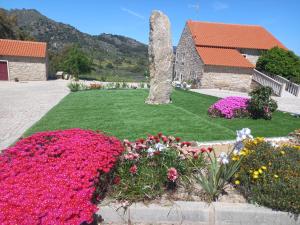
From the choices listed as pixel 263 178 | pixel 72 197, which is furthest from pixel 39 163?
pixel 263 178

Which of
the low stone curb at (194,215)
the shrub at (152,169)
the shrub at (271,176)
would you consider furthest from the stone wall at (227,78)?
the low stone curb at (194,215)

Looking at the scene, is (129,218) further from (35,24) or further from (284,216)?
(35,24)

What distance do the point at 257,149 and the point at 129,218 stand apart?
7.88 feet

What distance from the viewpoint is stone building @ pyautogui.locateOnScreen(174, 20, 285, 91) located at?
25.7m

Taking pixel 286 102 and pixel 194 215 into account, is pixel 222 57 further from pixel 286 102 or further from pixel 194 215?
pixel 194 215

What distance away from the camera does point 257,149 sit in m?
4.50

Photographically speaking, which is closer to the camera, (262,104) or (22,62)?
(262,104)

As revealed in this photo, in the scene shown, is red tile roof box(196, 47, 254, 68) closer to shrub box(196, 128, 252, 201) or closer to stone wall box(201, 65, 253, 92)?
stone wall box(201, 65, 253, 92)

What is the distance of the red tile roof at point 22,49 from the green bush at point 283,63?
25.2 metres

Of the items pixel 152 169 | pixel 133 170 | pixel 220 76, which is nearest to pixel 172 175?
pixel 152 169

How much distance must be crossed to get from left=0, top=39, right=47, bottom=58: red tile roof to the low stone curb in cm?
3239

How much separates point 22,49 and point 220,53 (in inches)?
912

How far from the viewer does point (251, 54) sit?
29.3 meters

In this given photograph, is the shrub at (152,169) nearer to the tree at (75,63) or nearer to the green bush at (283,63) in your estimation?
the green bush at (283,63)
